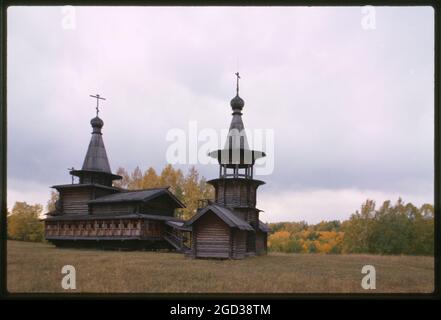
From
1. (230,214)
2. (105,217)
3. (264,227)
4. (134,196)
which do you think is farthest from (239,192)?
(105,217)

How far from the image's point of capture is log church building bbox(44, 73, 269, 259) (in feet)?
53.0

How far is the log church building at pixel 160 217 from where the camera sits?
16156 millimetres

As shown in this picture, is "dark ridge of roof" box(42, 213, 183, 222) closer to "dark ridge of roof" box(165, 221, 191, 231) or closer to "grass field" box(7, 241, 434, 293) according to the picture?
"dark ridge of roof" box(165, 221, 191, 231)

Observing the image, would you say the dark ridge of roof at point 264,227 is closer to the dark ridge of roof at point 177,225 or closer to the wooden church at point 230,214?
the wooden church at point 230,214

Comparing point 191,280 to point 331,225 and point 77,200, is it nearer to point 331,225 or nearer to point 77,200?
point 331,225

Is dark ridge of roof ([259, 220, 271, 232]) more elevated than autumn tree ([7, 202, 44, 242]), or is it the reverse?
autumn tree ([7, 202, 44, 242])

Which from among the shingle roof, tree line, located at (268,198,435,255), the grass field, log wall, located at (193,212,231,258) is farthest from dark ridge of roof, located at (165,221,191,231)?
the grass field

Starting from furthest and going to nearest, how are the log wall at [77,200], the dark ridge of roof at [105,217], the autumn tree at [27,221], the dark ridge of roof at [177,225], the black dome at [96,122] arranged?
the log wall at [77,200]
the dark ridge of roof at [105,217]
the dark ridge of roof at [177,225]
the black dome at [96,122]
the autumn tree at [27,221]

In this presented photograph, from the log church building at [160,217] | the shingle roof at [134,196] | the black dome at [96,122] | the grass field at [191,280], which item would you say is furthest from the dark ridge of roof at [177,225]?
the grass field at [191,280]

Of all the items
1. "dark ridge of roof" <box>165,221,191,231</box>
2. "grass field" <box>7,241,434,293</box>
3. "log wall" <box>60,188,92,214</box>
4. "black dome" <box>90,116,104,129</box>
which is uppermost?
"black dome" <box>90,116,104,129</box>

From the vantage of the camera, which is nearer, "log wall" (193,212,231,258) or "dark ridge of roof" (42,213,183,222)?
"log wall" (193,212,231,258)

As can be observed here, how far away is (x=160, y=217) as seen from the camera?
1772cm

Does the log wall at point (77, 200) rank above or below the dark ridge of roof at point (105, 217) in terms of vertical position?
above
